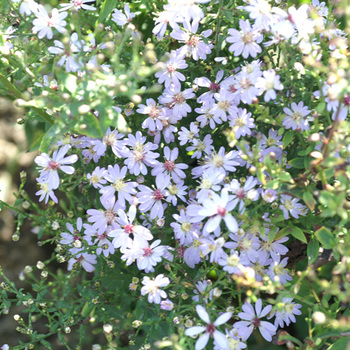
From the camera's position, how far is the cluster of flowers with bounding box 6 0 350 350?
1350mm

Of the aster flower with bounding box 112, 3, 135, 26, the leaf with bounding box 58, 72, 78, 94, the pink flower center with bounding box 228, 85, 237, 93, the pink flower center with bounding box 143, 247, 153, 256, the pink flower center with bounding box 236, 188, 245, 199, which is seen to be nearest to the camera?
the leaf with bounding box 58, 72, 78, 94

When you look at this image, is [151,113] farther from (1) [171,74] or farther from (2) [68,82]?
(2) [68,82]

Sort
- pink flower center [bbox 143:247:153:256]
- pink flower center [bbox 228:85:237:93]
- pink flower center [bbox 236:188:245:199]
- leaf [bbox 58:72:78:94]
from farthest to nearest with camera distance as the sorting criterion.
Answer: pink flower center [bbox 228:85:237:93]
pink flower center [bbox 143:247:153:256]
pink flower center [bbox 236:188:245:199]
leaf [bbox 58:72:78:94]

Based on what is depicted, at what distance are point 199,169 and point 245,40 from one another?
0.42 meters

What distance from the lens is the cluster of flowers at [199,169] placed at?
1.35 metres

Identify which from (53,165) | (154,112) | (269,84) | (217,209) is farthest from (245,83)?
(53,165)

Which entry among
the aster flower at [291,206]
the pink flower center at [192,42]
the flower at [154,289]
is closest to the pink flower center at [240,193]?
the aster flower at [291,206]

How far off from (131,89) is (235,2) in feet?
2.37

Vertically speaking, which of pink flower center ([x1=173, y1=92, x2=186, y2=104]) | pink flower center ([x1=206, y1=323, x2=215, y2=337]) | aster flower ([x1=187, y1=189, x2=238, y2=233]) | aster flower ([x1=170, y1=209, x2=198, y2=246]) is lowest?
pink flower center ([x1=206, y1=323, x2=215, y2=337])

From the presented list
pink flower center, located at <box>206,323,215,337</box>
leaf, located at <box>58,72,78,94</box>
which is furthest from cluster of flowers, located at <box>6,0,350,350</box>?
leaf, located at <box>58,72,78,94</box>

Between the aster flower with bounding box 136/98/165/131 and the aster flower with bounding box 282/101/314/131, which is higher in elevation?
the aster flower with bounding box 282/101/314/131

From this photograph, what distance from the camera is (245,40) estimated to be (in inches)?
59.2

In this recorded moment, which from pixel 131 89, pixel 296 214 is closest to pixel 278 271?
pixel 296 214

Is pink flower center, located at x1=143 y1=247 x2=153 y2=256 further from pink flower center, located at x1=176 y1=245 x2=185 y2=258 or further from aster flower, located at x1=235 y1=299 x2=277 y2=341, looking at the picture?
aster flower, located at x1=235 y1=299 x2=277 y2=341
